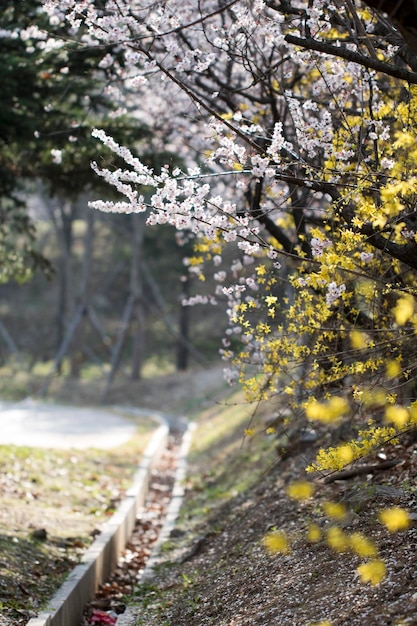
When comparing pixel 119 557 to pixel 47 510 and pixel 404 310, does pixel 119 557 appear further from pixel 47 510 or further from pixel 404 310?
pixel 404 310

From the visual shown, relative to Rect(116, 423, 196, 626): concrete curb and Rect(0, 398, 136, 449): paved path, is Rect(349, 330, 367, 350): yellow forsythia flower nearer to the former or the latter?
Rect(116, 423, 196, 626): concrete curb

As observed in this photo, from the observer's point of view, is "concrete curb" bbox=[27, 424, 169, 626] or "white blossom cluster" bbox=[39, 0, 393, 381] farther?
"concrete curb" bbox=[27, 424, 169, 626]

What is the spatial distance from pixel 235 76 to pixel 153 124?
4.68 feet

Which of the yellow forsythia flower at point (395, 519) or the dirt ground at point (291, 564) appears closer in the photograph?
the dirt ground at point (291, 564)

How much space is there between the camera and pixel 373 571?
4.91 meters

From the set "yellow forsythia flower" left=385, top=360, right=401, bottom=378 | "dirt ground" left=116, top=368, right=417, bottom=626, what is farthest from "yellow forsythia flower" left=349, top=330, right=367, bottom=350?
"dirt ground" left=116, top=368, right=417, bottom=626

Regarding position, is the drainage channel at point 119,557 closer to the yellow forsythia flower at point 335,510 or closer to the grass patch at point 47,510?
the grass patch at point 47,510

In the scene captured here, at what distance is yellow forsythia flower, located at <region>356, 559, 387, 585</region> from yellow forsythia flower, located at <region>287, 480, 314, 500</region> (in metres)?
2.19

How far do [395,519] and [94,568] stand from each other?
311 cm

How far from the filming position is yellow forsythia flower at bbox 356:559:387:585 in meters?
4.82

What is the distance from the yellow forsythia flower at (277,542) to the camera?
6.32m

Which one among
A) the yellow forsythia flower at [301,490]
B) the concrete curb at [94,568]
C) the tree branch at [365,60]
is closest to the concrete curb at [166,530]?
the concrete curb at [94,568]

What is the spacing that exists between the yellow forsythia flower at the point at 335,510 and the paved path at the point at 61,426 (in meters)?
7.68

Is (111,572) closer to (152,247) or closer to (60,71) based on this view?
(60,71)
